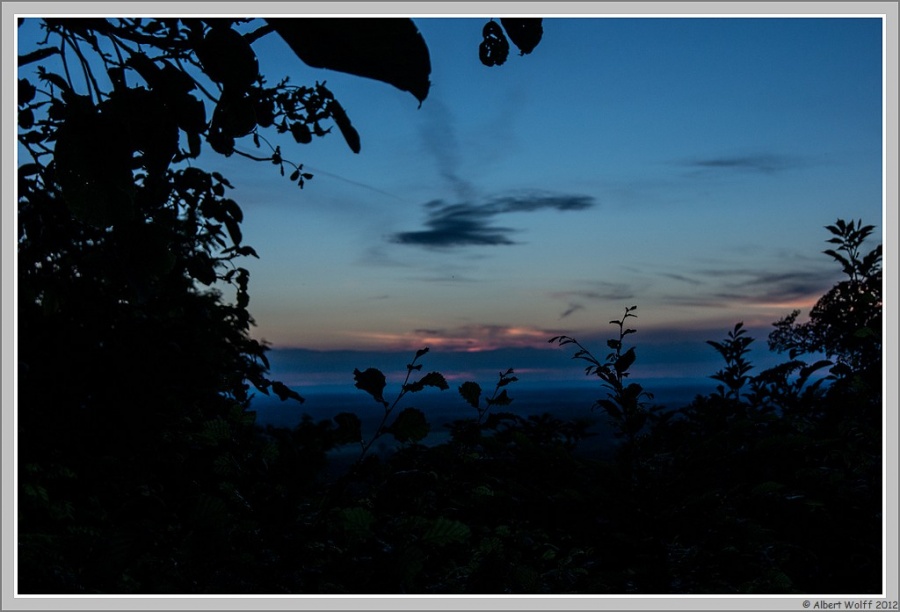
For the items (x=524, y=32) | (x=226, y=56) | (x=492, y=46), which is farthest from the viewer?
(x=492, y=46)

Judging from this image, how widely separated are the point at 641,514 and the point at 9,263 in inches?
98.3

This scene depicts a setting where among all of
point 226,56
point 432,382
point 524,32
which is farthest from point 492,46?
point 432,382

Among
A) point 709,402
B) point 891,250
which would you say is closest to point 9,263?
point 891,250

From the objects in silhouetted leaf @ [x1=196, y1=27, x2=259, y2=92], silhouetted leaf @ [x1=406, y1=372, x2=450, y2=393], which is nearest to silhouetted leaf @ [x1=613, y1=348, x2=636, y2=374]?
silhouetted leaf @ [x1=406, y1=372, x2=450, y2=393]

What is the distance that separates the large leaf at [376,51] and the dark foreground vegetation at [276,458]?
0.03m

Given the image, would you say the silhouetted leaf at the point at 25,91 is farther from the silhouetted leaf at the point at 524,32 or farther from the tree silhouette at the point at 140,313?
the silhouetted leaf at the point at 524,32

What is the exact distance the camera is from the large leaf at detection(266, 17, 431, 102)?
3.68 ft

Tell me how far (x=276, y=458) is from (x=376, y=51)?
2074 mm

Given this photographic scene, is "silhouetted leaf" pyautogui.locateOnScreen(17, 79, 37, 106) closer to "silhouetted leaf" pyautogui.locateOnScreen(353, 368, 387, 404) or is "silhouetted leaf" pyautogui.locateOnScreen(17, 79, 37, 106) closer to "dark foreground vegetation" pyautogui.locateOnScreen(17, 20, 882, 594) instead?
"dark foreground vegetation" pyautogui.locateOnScreen(17, 20, 882, 594)

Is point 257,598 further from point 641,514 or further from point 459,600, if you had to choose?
point 641,514

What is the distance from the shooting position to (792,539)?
2.72m

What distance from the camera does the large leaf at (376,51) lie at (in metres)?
1.12

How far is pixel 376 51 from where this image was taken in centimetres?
113

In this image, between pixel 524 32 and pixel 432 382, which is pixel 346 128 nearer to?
pixel 524 32
